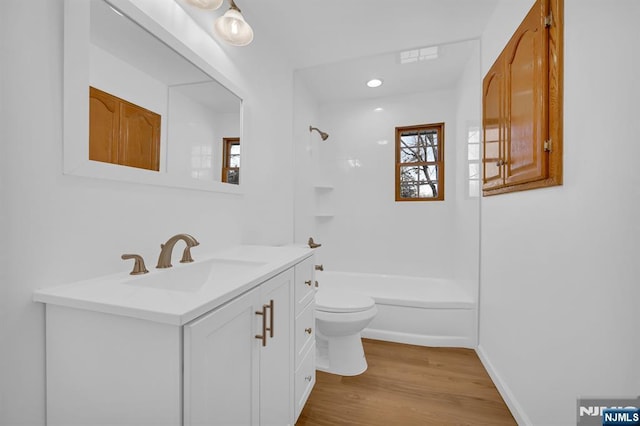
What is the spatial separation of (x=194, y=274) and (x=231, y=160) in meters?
0.72

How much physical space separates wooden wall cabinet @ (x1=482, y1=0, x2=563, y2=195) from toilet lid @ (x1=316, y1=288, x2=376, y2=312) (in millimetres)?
1161

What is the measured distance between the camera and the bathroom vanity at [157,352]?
2.03ft

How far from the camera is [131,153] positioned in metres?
1.04

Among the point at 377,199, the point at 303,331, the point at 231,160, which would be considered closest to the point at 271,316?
the point at 303,331

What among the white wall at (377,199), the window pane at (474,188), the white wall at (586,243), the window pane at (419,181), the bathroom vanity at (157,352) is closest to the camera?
the bathroom vanity at (157,352)

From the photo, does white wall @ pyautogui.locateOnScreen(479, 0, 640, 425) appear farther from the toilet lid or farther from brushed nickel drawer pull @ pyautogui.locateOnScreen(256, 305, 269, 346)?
brushed nickel drawer pull @ pyautogui.locateOnScreen(256, 305, 269, 346)

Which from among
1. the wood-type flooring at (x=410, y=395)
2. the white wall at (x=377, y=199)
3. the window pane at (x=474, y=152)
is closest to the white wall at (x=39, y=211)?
the wood-type flooring at (x=410, y=395)

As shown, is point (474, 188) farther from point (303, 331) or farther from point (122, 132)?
point (122, 132)

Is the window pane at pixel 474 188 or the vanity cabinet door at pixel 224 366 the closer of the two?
A: the vanity cabinet door at pixel 224 366

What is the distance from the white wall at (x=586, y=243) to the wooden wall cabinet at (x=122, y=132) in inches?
64.5

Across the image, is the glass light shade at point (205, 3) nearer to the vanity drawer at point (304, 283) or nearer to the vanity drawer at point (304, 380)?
the vanity drawer at point (304, 283)

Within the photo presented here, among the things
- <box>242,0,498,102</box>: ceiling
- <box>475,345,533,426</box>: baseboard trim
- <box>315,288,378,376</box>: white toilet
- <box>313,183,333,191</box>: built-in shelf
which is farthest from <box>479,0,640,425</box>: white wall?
<box>313,183,333,191</box>: built-in shelf

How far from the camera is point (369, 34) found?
2123 millimetres

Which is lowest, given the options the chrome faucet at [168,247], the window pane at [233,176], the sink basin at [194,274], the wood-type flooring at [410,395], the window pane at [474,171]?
the wood-type flooring at [410,395]
